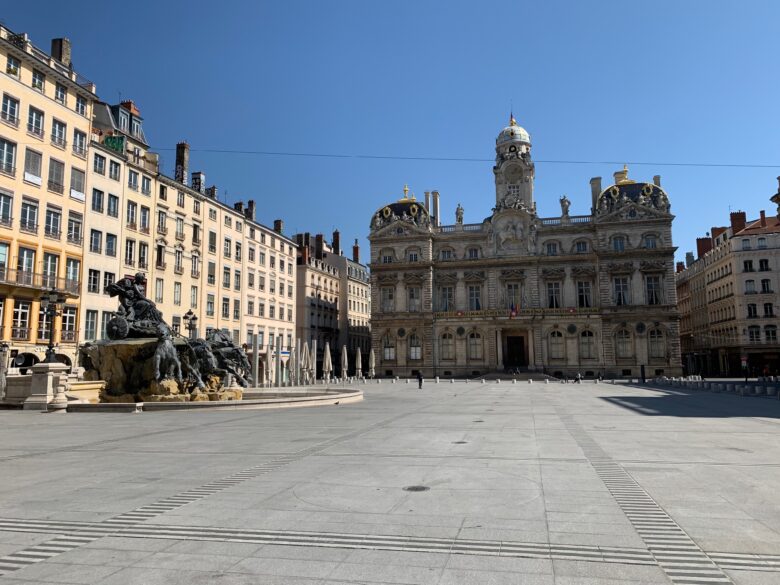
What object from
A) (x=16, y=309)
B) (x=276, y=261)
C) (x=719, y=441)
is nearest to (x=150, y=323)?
(x=16, y=309)

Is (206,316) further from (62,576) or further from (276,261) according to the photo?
(62,576)

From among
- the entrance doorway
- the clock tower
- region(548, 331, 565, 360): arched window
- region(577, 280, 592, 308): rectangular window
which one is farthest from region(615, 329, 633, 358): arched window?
the clock tower

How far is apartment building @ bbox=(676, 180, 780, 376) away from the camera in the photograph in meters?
71.2

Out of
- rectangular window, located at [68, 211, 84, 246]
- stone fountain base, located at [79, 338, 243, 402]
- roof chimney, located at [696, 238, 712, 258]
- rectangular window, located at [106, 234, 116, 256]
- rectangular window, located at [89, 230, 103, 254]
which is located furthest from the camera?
roof chimney, located at [696, 238, 712, 258]

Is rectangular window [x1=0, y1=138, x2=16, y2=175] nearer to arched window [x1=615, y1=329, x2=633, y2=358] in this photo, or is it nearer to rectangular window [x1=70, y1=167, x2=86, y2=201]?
rectangular window [x1=70, y1=167, x2=86, y2=201]

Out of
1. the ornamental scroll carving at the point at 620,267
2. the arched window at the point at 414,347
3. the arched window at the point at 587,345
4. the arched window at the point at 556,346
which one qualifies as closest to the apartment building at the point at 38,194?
the arched window at the point at 414,347

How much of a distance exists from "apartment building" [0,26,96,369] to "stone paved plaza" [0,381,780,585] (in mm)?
22921

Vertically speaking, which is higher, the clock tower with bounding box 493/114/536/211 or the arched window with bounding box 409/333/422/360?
the clock tower with bounding box 493/114/536/211

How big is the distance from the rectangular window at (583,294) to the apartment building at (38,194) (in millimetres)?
→ 54927

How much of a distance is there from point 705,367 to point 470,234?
41.2m

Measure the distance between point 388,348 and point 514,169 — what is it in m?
29.2

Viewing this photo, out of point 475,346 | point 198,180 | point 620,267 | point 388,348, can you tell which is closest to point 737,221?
point 620,267

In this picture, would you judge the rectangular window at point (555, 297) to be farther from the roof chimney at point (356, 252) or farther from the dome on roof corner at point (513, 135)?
the roof chimney at point (356, 252)

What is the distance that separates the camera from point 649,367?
67500 mm
